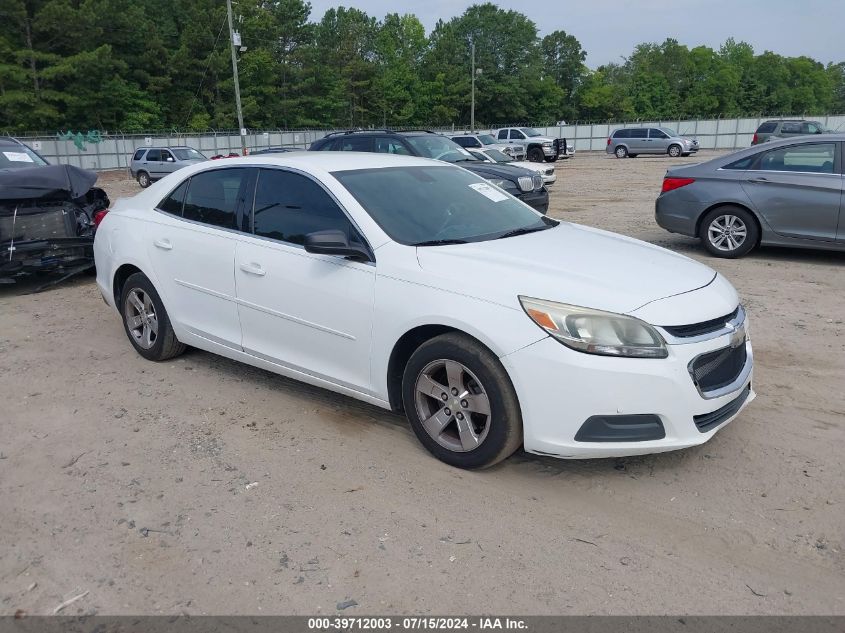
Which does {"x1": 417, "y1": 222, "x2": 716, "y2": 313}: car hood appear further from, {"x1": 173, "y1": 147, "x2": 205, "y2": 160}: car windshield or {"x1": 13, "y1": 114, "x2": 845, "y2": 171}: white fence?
{"x1": 13, "y1": 114, "x2": 845, "y2": 171}: white fence

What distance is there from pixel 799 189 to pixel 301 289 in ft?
22.4

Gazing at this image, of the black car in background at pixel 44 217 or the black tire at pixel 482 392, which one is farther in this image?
the black car in background at pixel 44 217

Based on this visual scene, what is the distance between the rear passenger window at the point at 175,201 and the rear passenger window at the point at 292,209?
859 millimetres

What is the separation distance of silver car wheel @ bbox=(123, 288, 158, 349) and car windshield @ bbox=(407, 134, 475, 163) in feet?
24.1

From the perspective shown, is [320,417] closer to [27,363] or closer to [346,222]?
[346,222]

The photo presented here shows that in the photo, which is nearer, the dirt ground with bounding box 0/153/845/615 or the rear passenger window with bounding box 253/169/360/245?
the dirt ground with bounding box 0/153/845/615

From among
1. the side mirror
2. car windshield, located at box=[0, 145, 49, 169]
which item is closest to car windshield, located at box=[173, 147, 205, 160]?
car windshield, located at box=[0, 145, 49, 169]

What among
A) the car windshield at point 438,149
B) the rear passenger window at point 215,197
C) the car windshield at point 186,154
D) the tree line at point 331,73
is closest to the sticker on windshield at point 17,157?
the rear passenger window at point 215,197

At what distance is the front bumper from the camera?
3223 millimetres

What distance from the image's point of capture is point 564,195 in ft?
60.1

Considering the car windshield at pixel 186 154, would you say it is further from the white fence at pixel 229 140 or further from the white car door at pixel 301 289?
the white car door at pixel 301 289

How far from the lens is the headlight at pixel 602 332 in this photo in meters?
3.26

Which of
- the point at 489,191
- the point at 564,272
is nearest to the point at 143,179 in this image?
the point at 489,191
